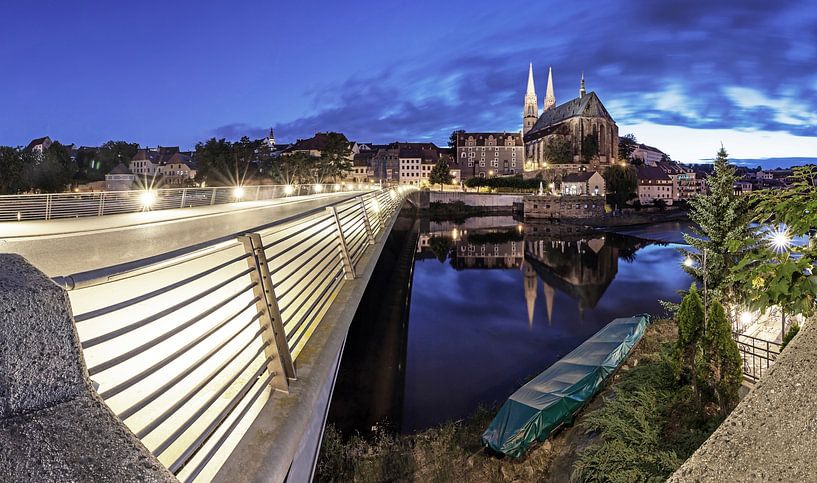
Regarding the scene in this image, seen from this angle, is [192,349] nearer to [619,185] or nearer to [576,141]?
[619,185]

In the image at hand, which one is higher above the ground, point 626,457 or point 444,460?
point 626,457

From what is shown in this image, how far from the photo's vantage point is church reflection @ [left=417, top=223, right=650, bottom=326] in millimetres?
34469

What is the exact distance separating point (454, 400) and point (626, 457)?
6687 mm

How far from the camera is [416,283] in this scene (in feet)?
113

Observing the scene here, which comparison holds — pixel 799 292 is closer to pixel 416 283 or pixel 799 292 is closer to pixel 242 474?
pixel 242 474

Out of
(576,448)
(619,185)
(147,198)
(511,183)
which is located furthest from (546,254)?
(511,183)

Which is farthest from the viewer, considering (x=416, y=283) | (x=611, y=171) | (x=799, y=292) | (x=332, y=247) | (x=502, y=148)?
(x=502, y=148)

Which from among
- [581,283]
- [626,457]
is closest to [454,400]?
[626,457]

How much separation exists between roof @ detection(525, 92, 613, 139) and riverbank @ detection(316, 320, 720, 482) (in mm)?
113379

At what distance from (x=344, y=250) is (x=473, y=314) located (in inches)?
751

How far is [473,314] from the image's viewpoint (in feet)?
85.0

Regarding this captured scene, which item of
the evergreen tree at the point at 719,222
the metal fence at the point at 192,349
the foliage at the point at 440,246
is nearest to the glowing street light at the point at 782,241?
the metal fence at the point at 192,349

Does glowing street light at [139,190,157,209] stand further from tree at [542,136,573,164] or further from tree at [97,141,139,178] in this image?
tree at [542,136,573,164]

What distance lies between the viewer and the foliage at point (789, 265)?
301cm
